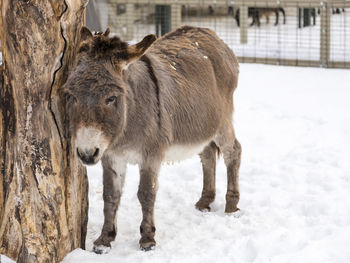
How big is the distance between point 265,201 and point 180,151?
113cm

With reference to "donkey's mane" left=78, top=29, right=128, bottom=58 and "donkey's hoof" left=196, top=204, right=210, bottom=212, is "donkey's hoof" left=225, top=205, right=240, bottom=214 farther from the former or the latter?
"donkey's mane" left=78, top=29, right=128, bottom=58

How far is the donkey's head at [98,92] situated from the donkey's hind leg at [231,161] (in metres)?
1.44

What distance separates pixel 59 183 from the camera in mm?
4227

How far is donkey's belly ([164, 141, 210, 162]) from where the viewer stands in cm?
487

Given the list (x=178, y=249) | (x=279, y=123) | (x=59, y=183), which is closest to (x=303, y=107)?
(x=279, y=123)

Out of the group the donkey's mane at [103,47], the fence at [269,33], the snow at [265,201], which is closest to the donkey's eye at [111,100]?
the donkey's mane at [103,47]

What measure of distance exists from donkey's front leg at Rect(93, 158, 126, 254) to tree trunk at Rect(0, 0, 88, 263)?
39cm

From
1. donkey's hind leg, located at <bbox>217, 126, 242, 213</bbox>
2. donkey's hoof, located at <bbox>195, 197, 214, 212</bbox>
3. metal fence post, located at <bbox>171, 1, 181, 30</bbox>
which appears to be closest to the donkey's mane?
donkey's hind leg, located at <bbox>217, 126, 242, 213</bbox>

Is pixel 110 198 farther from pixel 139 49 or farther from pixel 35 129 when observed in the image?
pixel 139 49

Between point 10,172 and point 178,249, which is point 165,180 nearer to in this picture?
point 178,249

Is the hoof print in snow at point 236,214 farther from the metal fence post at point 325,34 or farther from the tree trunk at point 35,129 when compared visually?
the metal fence post at point 325,34

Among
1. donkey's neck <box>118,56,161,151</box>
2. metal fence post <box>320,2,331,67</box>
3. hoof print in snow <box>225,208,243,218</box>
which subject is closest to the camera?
donkey's neck <box>118,56,161,151</box>

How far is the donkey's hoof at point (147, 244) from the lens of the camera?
4699mm

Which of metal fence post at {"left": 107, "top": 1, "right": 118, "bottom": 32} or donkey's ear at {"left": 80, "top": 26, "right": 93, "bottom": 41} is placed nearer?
donkey's ear at {"left": 80, "top": 26, "right": 93, "bottom": 41}
